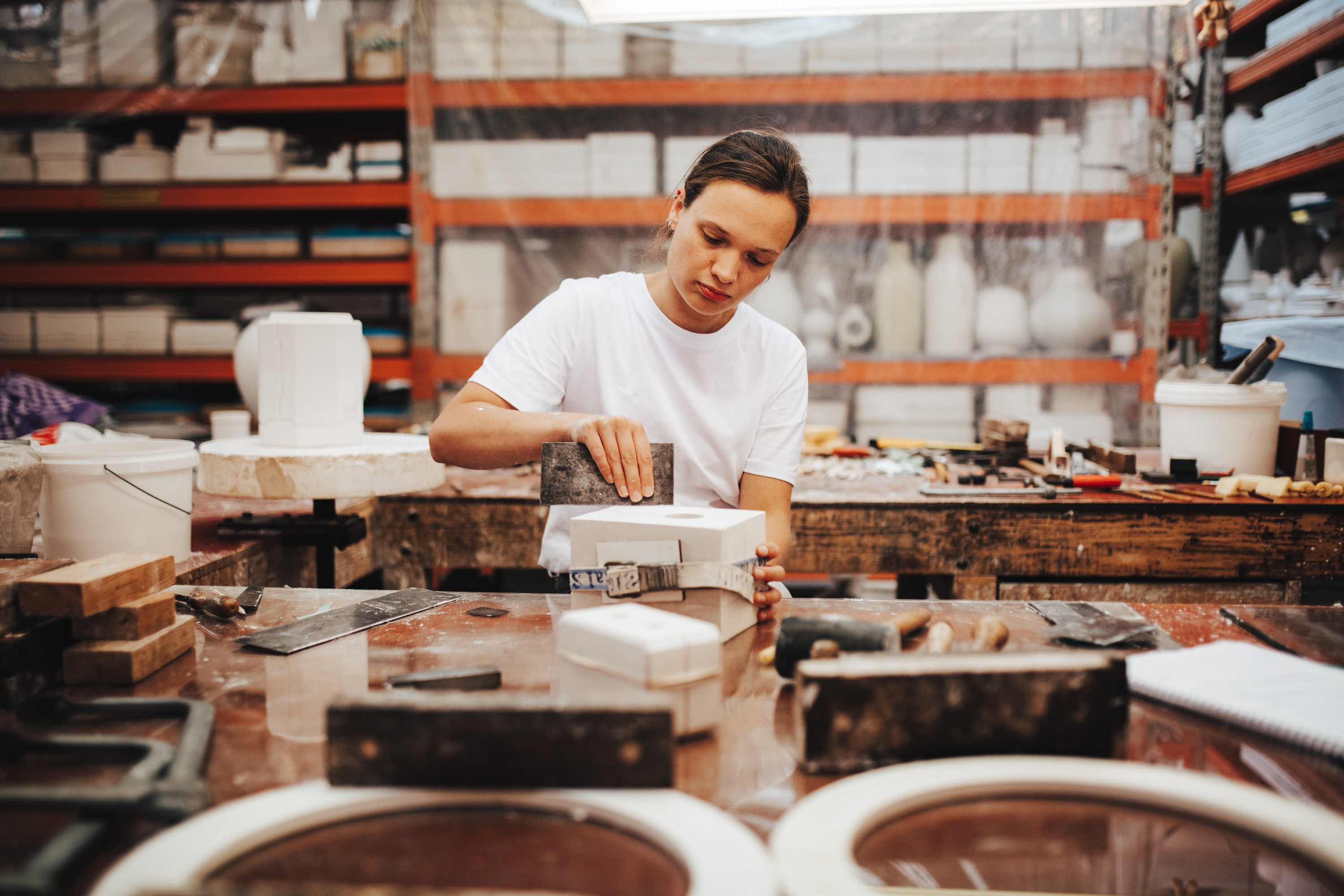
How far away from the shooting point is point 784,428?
69.7 inches

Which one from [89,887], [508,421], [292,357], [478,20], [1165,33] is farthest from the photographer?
[478,20]

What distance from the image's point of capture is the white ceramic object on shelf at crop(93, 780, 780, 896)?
0.55 metres

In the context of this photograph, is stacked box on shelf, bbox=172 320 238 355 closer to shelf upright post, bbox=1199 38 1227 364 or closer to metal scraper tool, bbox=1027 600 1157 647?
metal scraper tool, bbox=1027 600 1157 647

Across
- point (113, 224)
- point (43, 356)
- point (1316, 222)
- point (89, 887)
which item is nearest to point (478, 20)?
point (113, 224)

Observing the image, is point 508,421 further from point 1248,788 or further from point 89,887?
point 1248,788

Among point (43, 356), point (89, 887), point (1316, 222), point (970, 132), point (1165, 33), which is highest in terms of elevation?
point (1165, 33)

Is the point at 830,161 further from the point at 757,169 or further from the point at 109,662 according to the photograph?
the point at 109,662

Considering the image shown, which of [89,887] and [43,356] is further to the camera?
[43,356]

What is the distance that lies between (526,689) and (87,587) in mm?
469

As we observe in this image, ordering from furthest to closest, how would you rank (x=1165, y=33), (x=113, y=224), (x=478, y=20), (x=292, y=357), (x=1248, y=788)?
1. (x=113, y=224)
2. (x=478, y=20)
3. (x=1165, y=33)
4. (x=292, y=357)
5. (x=1248, y=788)

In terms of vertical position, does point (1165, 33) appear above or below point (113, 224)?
above

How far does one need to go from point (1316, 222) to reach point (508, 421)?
3.53m

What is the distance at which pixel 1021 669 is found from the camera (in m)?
0.74

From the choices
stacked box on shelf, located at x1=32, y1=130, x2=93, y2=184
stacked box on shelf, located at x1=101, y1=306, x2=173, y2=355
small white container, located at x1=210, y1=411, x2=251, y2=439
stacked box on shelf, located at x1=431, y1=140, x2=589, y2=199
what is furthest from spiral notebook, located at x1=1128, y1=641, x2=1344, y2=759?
stacked box on shelf, located at x1=32, y1=130, x2=93, y2=184
